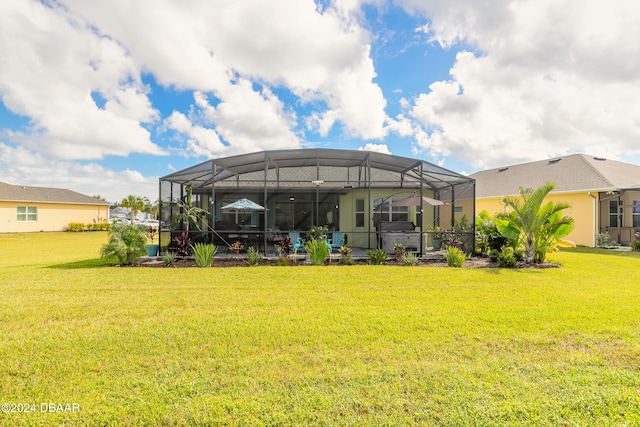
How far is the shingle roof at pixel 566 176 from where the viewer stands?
16125mm

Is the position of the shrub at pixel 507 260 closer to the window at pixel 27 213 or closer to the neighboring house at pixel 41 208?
the neighboring house at pixel 41 208

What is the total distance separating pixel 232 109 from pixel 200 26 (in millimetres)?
6630

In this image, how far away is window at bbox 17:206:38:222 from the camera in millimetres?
26531

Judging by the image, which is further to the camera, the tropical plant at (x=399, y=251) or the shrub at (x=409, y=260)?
the tropical plant at (x=399, y=251)

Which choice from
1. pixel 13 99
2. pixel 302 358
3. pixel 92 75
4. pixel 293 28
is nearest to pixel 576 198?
pixel 293 28

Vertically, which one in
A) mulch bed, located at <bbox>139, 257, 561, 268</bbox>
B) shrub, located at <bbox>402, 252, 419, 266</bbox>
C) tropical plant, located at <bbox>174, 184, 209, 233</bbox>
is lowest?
mulch bed, located at <bbox>139, 257, 561, 268</bbox>

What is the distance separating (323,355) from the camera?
350cm

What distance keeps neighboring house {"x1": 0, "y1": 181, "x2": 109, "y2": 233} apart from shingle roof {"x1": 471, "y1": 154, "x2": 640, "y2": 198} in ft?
127

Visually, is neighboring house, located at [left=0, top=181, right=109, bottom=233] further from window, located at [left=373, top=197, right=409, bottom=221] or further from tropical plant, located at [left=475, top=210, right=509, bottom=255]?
tropical plant, located at [left=475, top=210, right=509, bottom=255]

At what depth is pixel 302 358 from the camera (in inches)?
135

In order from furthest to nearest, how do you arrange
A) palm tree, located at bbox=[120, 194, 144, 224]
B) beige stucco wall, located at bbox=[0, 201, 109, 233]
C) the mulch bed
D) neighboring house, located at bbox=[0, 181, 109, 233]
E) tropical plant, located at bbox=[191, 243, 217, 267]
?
palm tree, located at bbox=[120, 194, 144, 224] → neighboring house, located at bbox=[0, 181, 109, 233] → beige stucco wall, located at bbox=[0, 201, 109, 233] → the mulch bed → tropical plant, located at bbox=[191, 243, 217, 267]

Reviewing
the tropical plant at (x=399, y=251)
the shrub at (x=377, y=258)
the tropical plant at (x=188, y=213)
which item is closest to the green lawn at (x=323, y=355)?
the shrub at (x=377, y=258)

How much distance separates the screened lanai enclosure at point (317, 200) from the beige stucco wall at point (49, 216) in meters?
24.5

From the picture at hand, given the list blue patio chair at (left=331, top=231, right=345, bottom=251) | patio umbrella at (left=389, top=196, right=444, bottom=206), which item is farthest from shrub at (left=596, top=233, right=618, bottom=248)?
blue patio chair at (left=331, top=231, right=345, bottom=251)
